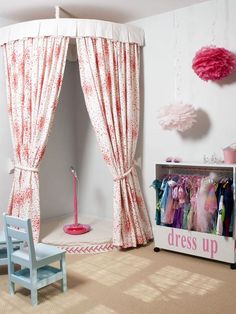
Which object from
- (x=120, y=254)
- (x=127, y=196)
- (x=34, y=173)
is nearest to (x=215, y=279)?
(x=120, y=254)

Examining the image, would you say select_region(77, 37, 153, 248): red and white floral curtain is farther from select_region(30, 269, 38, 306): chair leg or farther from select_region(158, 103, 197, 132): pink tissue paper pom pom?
select_region(30, 269, 38, 306): chair leg

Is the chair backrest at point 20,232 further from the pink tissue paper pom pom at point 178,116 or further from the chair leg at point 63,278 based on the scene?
the pink tissue paper pom pom at point 178,116

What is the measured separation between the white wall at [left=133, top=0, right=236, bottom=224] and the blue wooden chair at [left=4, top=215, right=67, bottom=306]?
5.44ft

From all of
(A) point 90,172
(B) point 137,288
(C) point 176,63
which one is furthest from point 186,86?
(B) point 137,288

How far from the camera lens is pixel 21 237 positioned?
2.58m

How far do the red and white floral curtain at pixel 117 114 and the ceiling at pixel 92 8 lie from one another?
349mm

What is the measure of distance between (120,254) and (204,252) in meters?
0.81

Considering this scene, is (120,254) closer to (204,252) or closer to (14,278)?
(204,252)

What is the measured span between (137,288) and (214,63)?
202cm

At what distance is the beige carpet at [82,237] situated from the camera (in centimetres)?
364

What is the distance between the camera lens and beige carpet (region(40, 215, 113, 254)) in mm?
3645

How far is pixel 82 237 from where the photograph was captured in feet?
12.8

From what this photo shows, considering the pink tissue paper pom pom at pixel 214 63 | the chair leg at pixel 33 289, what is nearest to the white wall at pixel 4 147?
the chair leg at pixel 33 289

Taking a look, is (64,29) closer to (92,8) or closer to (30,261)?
(92,8)
